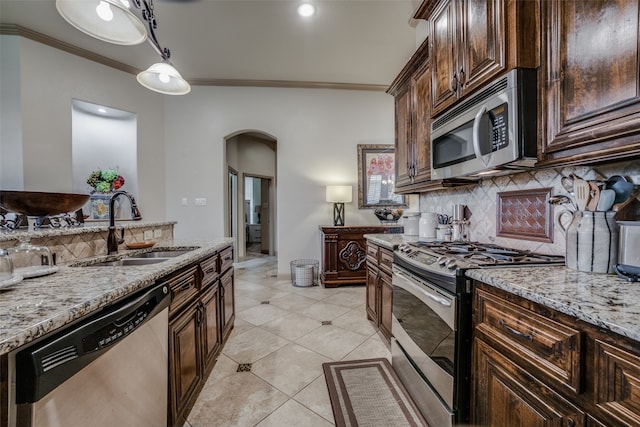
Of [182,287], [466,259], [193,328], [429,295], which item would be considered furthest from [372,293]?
[182,287]

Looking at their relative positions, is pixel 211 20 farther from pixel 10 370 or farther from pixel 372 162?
pixel 10 370

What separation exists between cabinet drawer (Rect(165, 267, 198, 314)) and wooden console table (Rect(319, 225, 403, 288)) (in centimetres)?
248

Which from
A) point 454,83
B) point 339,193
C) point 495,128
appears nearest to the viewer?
point 495,128

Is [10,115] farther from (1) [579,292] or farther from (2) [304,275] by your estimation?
(1) [579,292]

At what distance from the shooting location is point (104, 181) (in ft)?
12.0

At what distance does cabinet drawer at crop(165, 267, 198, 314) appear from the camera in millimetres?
1338

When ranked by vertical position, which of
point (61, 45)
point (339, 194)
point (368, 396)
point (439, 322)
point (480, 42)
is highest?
point (61, 45)

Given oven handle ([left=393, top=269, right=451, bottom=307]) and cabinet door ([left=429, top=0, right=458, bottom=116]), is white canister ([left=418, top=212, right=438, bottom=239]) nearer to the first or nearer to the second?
oven handle ([left=393, top=269, right=451, bottom=307])

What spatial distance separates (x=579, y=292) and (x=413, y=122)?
Answer: 1898mm

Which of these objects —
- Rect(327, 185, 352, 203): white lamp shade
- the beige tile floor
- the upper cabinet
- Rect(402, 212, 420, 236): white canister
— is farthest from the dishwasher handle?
Rect(327, 185, 352, 203): white lamp shade

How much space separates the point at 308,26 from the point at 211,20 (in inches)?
41.8

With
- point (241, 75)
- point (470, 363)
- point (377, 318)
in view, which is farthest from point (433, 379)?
point (241, 75)

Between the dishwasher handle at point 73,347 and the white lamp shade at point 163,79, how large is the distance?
1.69 metres

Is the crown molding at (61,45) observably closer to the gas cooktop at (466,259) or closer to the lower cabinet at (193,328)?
the lower cabinet at (193,328)
